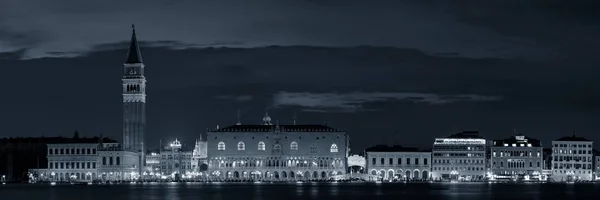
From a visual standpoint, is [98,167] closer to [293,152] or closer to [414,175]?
[293,152]

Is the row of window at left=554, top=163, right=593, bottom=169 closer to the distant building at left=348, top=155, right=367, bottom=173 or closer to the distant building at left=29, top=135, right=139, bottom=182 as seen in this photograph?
the distant building at left=348, top=155, right=367, bottom=173

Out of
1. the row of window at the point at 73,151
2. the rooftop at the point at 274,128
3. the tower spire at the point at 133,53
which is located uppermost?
the tower spire at the point at 133,53

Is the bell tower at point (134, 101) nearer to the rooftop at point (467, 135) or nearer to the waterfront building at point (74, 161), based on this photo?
the waterfront building at point (74, 161)

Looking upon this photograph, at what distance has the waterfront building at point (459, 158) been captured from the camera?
184m

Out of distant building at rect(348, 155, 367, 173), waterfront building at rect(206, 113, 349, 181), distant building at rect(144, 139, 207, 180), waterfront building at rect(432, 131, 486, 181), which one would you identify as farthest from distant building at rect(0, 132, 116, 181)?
waterfront building at rect(432, 131, 486, 181)

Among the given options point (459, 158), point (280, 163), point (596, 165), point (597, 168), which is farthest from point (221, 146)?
point (597, 168)

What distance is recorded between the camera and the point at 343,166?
183 metres

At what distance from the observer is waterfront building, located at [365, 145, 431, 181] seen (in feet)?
600

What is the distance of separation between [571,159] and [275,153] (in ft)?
148

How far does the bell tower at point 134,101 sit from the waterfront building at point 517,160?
52817mm

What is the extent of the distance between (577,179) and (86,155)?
7434cm

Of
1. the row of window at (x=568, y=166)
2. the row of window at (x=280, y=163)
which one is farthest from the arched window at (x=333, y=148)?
the row of window at (x=568, y=166)

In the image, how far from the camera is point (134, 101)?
575 ft

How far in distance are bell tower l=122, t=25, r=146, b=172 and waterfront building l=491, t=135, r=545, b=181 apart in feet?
173
